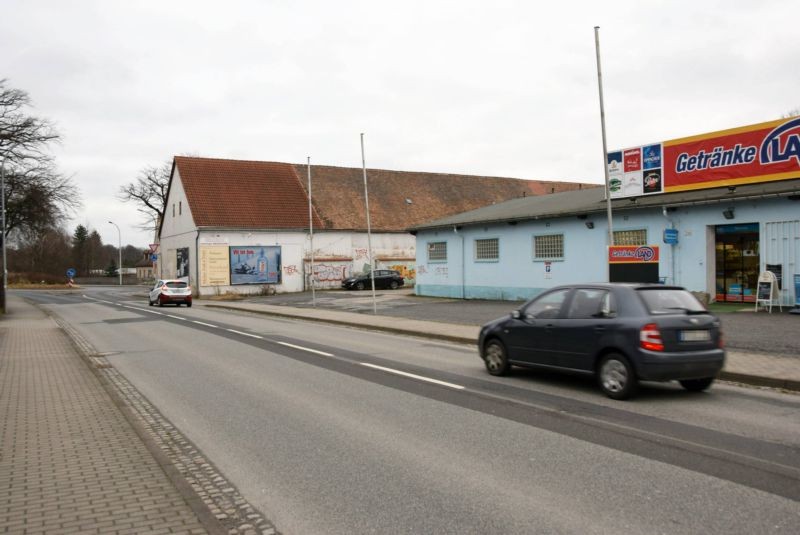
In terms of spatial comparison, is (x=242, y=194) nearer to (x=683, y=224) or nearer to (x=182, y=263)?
(x=182, y=263)

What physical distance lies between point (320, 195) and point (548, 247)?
24978 mm

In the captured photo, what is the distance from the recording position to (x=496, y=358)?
1003cm

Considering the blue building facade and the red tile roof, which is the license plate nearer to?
the blue building facade

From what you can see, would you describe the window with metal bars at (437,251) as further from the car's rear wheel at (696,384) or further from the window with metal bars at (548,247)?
the car's rear wheel at (696,384)

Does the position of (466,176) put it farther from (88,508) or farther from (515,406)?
(88,508)

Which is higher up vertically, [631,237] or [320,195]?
[320,195]

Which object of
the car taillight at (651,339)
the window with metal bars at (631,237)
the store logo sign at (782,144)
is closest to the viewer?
the car taillight at (651,339)

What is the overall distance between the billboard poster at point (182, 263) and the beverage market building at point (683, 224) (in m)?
23.1

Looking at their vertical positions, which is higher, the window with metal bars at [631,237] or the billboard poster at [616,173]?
the billboard poster at [616,173]

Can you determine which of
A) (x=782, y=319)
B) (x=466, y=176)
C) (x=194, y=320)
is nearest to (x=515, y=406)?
(x=782, y=319)

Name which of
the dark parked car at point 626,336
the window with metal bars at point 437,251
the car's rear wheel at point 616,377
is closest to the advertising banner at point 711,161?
the window with metal bars at point 437,251

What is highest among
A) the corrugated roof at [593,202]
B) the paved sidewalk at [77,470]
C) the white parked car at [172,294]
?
the corrugated roof at [593,202]

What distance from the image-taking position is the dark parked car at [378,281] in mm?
42438

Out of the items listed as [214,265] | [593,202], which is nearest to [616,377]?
[593,202]
